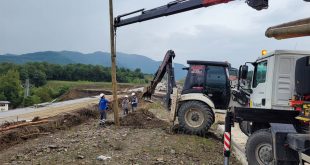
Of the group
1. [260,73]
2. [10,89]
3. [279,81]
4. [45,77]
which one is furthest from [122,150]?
[45,77]

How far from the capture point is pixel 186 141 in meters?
12.3

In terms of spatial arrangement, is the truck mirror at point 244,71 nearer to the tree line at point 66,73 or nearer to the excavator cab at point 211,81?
the excavator cab at point 211,81

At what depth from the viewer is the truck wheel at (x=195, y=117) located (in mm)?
13107

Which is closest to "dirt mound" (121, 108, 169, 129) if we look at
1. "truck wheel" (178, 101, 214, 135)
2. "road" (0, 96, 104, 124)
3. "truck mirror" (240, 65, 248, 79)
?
"truck wheel" (178, 101, 214, 135)

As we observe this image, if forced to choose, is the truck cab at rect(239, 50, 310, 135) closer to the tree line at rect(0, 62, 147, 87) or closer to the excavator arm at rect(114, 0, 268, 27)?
the excavator arm at rect(114, 0, 268, 27)

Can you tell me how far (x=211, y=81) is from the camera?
1375 cm

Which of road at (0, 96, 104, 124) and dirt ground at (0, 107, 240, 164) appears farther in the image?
road at (0, 96, 104, 124)

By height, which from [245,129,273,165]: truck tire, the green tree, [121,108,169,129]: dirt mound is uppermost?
[245,129,273,165]: truck tire

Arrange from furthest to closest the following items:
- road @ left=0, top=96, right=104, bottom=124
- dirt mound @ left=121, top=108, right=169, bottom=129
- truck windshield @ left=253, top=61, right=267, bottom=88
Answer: road @ left=0, top=96, right=104, bottom=124, dirt mound @ left=121, top=108, right=169, bottom=129, truck windshield @ left=253, top=61, right=267, bottom=88

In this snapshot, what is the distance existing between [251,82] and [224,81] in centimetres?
295

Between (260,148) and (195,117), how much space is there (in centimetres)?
484

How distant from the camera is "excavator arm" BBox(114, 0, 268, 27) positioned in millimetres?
9430

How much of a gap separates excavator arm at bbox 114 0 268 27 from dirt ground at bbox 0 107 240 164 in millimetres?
4137

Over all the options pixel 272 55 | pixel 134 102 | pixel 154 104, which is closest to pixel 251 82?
pixel 272 55
